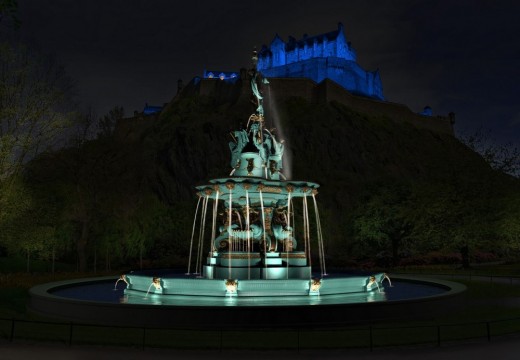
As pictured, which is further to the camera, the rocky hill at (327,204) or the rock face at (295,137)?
the rock face at (295,137)

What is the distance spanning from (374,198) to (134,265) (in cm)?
2444

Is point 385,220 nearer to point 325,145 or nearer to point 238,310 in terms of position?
point 238,310

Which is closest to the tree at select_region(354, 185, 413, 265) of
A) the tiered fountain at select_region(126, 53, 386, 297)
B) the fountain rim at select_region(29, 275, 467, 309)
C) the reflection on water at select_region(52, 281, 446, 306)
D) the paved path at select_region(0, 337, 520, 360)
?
the fountain rim at select_region(29, 275, 467, 309)

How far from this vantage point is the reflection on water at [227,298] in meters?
15.7

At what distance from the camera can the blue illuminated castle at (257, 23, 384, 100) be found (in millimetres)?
126562

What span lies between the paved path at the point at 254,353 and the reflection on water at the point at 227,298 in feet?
14.0

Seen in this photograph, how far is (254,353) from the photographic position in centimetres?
1052

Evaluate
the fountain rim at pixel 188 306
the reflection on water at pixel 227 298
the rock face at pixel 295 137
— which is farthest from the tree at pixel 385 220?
the rock face at pixel 295 137

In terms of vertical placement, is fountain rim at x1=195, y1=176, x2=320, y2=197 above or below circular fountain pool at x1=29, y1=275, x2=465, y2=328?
above

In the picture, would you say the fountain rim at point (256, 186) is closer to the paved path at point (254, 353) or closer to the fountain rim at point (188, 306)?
the fountain rim at point (188, 306)

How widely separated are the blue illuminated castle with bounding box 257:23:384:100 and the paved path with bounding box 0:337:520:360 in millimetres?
116730

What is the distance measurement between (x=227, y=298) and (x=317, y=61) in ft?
381

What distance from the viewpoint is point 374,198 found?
166ft

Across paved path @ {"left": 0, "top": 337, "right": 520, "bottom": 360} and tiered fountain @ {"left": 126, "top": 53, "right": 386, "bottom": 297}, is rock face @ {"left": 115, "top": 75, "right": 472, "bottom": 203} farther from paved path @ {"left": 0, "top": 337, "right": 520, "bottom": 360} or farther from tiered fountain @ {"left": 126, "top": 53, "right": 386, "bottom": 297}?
paved path @ {"left": 0, "top": 337, "right": 520, "bottom": 360}
